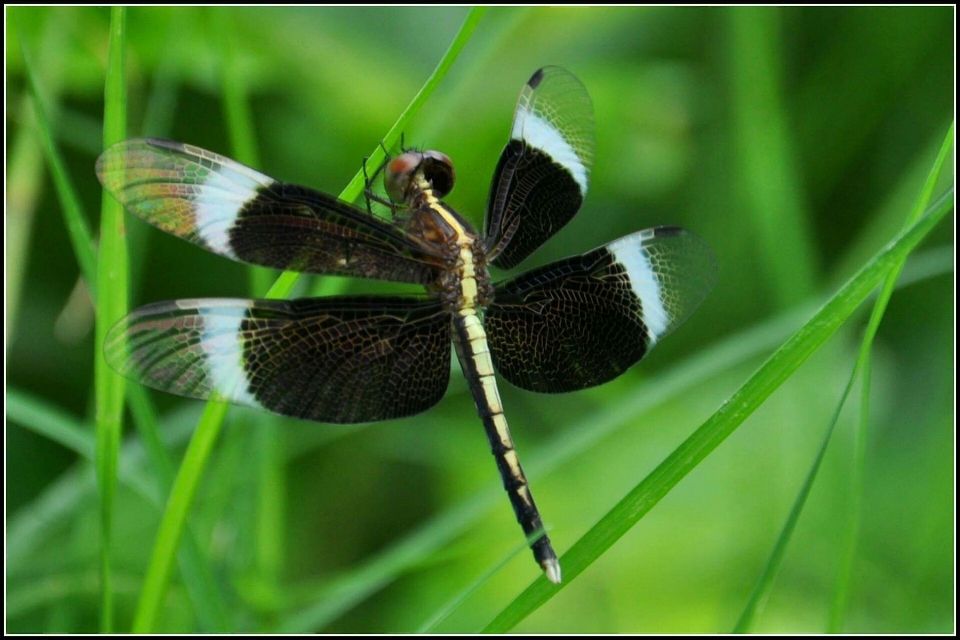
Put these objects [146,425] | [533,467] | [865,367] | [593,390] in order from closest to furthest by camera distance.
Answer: [865,367], [146,425], [533,467], [593,390]

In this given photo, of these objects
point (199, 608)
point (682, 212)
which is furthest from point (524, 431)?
point (199, 608)

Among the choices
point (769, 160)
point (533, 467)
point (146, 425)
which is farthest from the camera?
point (769, 160)

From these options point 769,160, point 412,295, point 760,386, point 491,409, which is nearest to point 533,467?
point 491,409

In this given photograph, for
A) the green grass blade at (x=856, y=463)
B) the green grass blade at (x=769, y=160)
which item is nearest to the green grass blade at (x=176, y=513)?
the green grass blade at (x=856, y=463)

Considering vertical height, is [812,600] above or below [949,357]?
below

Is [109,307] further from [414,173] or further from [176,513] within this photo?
[414,173]

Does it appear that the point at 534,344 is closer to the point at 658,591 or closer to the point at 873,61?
the point at 658,591
